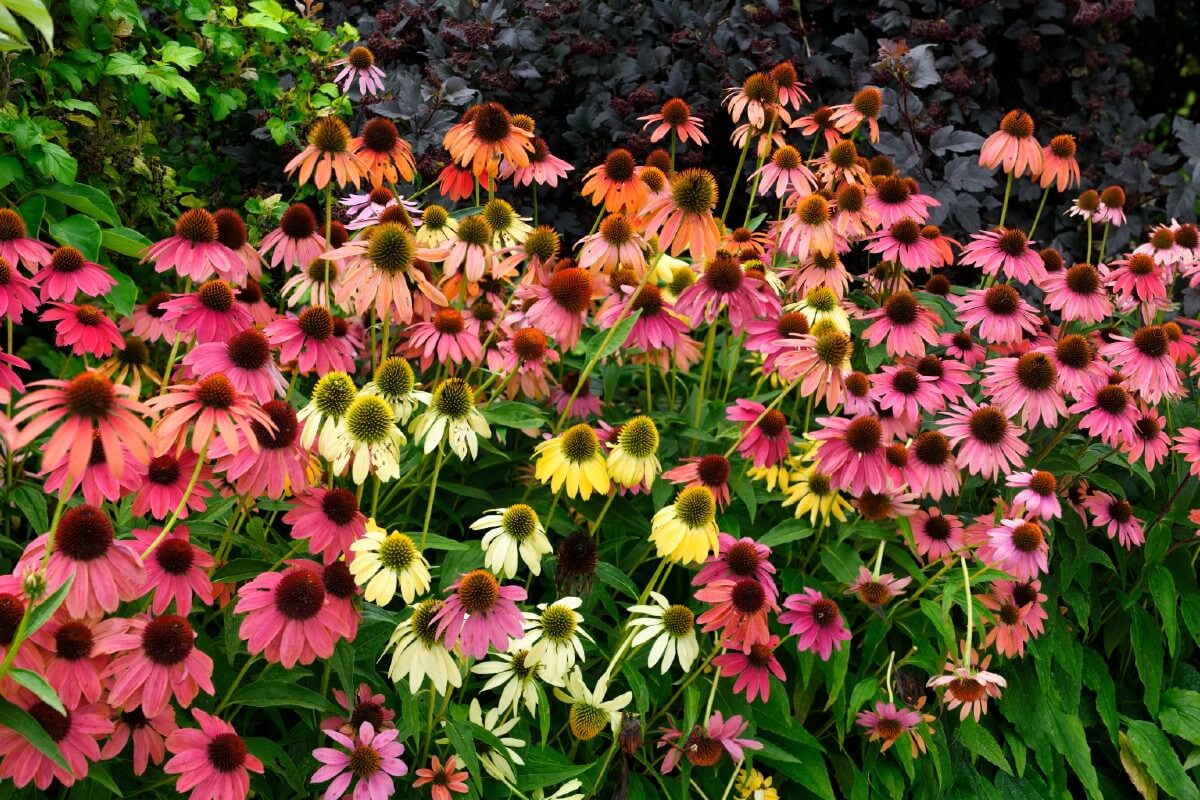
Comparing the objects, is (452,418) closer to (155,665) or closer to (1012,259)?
(155,665)

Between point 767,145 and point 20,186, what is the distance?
6.07ft

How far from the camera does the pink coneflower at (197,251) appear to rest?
2.07m

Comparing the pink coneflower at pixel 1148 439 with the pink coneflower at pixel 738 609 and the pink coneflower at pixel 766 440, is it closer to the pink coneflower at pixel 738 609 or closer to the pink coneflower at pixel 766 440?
the pink coneflower at pixel 766 440

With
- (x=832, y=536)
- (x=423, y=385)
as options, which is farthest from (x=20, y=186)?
(x=832, y=536)

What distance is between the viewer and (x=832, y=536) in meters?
2.53

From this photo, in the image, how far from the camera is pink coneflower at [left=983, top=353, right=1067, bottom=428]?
2395 millimetres

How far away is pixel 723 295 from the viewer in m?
2.45

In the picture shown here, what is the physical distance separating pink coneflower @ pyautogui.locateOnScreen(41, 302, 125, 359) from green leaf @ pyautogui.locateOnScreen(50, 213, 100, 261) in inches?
14.5

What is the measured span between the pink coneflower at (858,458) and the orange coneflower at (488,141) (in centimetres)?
90

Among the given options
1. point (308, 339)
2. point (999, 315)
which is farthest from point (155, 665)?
point (999, 315)

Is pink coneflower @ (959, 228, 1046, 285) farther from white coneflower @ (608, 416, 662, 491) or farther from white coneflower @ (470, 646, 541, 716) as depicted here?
white coneflower @ (470, 646, 541, 716)

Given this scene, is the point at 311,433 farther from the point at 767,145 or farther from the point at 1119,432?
the point at 1119,432

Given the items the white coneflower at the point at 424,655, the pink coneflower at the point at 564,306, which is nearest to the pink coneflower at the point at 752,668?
the white coneflower at the point at 424,655

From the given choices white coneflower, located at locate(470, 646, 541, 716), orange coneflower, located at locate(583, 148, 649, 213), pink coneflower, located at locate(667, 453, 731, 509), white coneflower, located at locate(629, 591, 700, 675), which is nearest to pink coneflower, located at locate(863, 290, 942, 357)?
pink coneflower, located at locate(667, 453, 731, 509)
